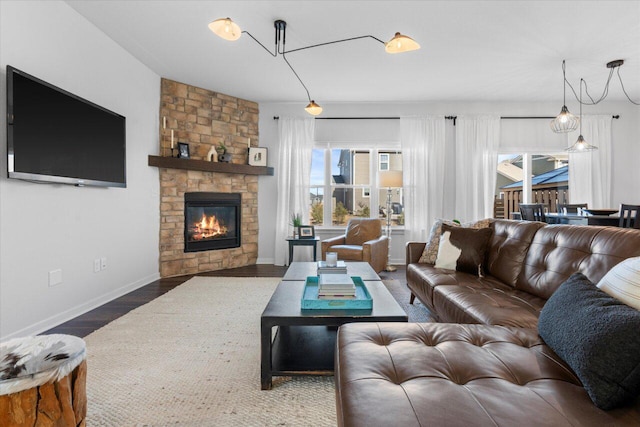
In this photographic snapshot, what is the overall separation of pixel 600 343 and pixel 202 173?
4521 millimetres

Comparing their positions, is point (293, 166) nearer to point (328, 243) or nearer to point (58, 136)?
point (328, 243)

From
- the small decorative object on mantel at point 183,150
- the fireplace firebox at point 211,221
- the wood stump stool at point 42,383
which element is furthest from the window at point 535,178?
the wood stump stool at point 42,383

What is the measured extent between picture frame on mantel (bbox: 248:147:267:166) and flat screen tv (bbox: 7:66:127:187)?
1.96 meters

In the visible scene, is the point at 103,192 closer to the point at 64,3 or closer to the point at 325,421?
the point at 64,3

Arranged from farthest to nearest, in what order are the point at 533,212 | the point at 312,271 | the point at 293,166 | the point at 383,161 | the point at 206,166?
the point at 383,161 < the point at 293,166 < the point at 206,166 < the point at 533,212 < the point at 312,271

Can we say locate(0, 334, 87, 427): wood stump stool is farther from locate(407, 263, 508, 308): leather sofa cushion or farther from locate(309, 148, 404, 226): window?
locate(309, 148, 404, 226): window

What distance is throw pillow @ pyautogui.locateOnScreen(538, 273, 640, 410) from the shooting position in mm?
871

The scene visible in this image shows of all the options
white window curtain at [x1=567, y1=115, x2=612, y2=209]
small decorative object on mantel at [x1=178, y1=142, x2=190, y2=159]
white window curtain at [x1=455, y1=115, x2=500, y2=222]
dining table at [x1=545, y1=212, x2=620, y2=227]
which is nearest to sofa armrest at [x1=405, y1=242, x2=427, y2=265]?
dining table at [x1=545, y1=212, x2=620, y2=227]

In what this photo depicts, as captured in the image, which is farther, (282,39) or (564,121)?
(564,121)

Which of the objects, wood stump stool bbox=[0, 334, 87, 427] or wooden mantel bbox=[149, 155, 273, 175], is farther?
wooden mantel bbox=[149, 155, 273, 175]

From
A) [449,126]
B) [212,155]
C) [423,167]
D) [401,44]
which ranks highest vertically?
[449,126]

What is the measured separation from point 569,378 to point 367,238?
3574mm

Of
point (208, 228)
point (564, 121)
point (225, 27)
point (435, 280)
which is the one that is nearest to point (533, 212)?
point (564, 121)

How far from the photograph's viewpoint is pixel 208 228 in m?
4.77
